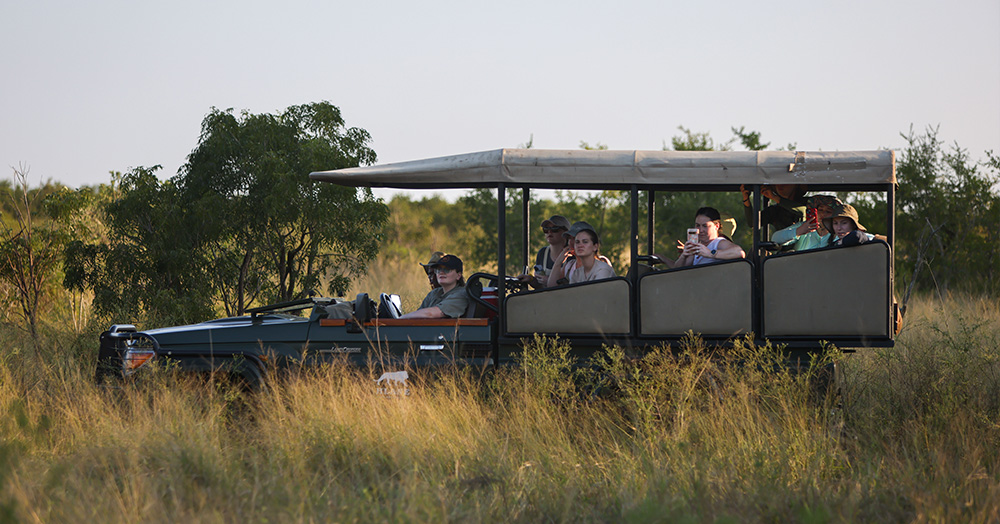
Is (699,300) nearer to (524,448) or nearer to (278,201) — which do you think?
(524,448)

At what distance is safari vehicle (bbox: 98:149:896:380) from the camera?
15.5ft

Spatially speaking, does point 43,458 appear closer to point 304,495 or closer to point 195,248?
point 304,495

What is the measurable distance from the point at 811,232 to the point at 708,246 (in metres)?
0.83

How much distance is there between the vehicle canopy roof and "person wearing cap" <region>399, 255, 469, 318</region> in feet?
2.61

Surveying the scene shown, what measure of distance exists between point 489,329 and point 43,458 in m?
2.75

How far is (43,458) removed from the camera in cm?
460

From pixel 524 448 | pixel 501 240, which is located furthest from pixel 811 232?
pixel 524 448

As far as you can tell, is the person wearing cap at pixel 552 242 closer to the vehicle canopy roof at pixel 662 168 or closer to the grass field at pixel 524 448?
the vehicle canopy roof at pixel 662 168

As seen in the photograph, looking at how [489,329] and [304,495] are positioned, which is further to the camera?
[489,329]

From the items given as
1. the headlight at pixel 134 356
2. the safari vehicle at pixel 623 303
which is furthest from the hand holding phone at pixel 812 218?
the headlight at pixel 134 356

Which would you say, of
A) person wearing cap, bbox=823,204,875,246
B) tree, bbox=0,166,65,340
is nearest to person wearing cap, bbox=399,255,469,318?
person wearing cap, bbox=823,204,875,246

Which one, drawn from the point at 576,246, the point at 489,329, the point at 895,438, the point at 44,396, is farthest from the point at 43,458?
the point at 895,438

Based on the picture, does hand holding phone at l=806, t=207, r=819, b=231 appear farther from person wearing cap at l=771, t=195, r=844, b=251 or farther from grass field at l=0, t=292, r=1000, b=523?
grass field at l=0, t=292, r=1000, b=523

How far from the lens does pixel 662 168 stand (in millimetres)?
4941
